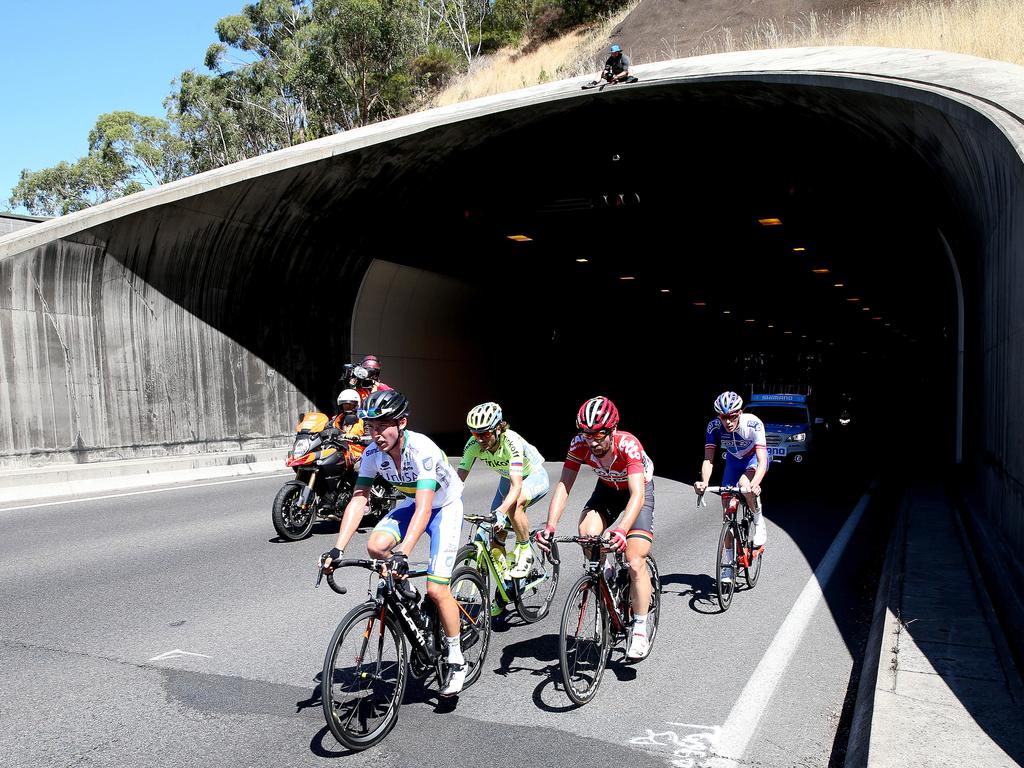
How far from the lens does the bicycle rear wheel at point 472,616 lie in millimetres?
5656

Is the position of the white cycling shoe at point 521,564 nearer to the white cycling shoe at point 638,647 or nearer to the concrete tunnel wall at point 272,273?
the white cycling shoe at point 638,647

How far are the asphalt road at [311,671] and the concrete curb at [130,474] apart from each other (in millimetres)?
4277

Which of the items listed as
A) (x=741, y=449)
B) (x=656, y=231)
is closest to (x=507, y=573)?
(x=741, y=449)

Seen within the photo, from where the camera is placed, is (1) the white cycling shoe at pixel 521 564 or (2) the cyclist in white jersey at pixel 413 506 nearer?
(2) the cyclist in white jersey at pixel 413 506

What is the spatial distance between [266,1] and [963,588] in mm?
67622

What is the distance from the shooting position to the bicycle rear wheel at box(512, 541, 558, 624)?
699 cm

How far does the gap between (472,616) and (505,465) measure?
1.59m

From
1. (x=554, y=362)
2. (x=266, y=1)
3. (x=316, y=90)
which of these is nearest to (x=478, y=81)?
(x=316, y=90)

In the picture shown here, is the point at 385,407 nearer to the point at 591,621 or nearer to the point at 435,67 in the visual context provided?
the point at 591,621

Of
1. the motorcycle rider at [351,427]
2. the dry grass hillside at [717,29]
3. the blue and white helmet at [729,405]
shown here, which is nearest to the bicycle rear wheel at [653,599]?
the blue and white helmet at [729,405]

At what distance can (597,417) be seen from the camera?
5.86 meters

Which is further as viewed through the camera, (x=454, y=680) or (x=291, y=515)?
(x=291, y=515)

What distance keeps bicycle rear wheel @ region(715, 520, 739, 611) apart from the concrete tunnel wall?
110 inches

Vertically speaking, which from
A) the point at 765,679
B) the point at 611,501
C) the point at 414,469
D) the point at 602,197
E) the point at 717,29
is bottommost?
the point at 765,679
